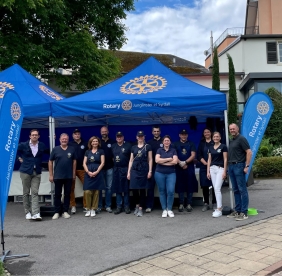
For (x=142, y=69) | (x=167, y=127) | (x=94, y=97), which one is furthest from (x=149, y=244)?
(x=167, y=127)

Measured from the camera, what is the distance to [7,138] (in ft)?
17.6

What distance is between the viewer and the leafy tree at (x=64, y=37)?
12742 mm

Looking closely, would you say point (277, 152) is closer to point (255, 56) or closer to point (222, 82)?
point (222, 82)

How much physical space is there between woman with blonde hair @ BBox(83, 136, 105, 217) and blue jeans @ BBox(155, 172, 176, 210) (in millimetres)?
1236

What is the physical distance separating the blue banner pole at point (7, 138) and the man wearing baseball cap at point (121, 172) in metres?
2.67

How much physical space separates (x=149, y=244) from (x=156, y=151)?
102 inches

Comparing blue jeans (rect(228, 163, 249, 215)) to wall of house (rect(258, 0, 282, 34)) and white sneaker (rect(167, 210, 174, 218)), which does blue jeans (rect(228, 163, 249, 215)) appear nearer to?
white sneaker (rect(167, 210, 174, 218))

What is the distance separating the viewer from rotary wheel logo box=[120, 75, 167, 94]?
806cm

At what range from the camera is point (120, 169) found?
782 cm

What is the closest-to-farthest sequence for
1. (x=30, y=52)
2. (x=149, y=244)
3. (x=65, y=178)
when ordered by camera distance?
(x=149, y=244) → (x=65, y=178) → (x=30, y=52)

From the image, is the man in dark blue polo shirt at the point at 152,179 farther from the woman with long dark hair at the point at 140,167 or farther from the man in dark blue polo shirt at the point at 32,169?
the man in dark blue polo shirt at the point at 32,169

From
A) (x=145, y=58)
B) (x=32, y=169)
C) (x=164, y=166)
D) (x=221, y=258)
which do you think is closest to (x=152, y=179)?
(x=164, y=166)

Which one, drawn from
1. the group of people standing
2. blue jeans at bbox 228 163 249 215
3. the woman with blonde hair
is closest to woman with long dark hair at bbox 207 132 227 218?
the group of people standing

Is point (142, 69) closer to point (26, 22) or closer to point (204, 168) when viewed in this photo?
point (204, 168)
